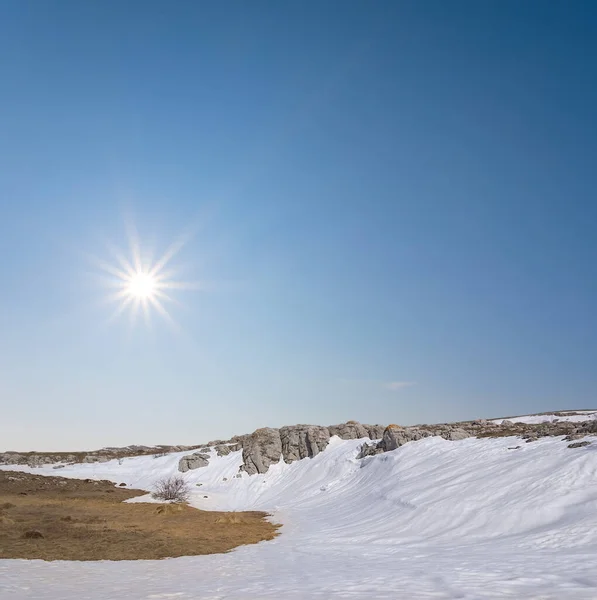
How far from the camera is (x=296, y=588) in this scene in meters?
14.5

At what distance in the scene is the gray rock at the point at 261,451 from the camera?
200 feet

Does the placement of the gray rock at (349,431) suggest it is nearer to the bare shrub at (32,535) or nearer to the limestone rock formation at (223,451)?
the limestone rock formation at (223,451)

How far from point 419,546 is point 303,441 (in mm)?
40143

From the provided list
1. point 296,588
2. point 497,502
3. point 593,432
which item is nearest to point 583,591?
point 296,588

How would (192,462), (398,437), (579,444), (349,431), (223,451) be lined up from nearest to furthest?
(579,444)
(398,437)
(349,431)
(192,462)
(223,451)

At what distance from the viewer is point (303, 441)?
202 ft

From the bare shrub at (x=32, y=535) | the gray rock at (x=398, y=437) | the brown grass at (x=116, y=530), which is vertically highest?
the gray rock at (x=398, y=437)

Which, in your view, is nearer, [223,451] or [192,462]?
[192,462]

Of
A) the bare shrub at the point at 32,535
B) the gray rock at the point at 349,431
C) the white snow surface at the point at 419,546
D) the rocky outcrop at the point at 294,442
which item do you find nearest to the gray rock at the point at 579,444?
the white snow surface at the point at 419,546

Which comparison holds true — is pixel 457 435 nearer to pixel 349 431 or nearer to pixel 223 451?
pixel 349 431

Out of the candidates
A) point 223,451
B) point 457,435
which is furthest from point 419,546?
point 223,451

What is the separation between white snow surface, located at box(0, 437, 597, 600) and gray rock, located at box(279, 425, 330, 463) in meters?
15.4

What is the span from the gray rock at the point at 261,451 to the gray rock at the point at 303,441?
1.00m

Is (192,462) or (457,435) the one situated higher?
(457,435)
